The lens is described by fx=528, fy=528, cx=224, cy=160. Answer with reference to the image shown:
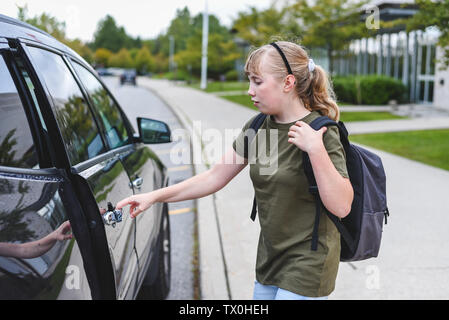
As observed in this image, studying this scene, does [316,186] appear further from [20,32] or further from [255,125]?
[20,32]

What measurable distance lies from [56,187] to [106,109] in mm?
1582

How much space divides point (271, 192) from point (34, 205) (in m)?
0.90

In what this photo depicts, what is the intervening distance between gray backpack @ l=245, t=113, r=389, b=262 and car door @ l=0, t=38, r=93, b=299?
87 centimetres

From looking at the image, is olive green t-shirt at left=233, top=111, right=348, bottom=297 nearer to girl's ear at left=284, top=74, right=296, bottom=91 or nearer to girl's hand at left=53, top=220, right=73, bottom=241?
girl's ear at left=284, top=74, right=296, bottom=91

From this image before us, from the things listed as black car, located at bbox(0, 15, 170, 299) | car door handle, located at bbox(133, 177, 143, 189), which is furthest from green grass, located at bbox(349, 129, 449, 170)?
black car, located at bbox(0, 15, 170, 299)

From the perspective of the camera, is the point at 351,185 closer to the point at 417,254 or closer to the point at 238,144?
the point at 238,144

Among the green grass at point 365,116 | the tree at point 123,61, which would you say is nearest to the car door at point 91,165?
the green grass at point 365,116

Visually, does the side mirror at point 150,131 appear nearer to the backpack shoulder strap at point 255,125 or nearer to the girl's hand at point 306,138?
the backpack shoulder strap at point 255,125

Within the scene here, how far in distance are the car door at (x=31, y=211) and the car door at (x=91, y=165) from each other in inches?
3.2

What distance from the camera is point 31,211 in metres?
1.62

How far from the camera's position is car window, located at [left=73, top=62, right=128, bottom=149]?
9.95 ft

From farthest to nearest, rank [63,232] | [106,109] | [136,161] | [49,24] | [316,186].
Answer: [49,24], [106,109], [136,161], [316,186], [63,232]

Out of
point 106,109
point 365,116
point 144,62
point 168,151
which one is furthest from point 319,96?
point 144,62

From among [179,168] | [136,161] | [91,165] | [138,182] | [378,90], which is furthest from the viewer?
[378,90]
